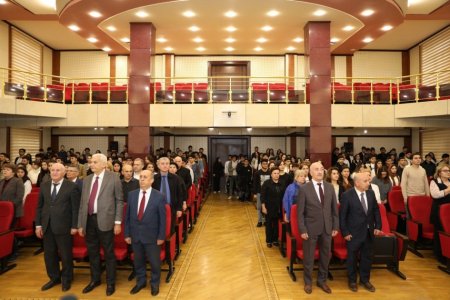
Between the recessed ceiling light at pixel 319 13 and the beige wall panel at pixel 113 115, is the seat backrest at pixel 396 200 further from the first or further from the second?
the beige wall panel at pixel 113 115

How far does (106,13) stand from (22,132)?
642 centimetres

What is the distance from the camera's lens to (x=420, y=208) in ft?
19.5

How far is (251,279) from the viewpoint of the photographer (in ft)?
16.0

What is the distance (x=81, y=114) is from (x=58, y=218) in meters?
7.71

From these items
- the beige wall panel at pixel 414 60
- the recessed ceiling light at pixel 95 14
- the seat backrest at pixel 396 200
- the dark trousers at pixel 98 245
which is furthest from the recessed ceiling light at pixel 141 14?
the beige wall panel at pixel 414 60

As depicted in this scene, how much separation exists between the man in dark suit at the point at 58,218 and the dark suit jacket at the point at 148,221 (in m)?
0.69

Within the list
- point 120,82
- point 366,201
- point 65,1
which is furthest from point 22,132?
point 366,201

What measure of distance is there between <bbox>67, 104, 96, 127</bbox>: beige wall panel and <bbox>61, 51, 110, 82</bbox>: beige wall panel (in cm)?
565

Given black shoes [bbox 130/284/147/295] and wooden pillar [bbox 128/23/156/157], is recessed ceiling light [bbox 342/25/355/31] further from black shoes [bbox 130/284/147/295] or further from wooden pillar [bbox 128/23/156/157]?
black shoes [bbox 130/284/147/295]

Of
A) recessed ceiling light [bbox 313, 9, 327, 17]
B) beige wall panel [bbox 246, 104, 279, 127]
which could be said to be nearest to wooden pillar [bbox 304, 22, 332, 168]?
recessed ceiling light [bbox 313, 9, 327, 17]

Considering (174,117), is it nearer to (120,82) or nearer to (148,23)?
(148,23)

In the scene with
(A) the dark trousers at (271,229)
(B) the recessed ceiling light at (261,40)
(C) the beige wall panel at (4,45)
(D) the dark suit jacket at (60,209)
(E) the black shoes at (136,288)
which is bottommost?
(E) the black shoes at (136,288)

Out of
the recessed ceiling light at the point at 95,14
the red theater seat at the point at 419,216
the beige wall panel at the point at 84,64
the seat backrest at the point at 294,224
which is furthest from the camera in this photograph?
the beige wall panel at the point at 84,64

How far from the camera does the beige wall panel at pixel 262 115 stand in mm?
11141
